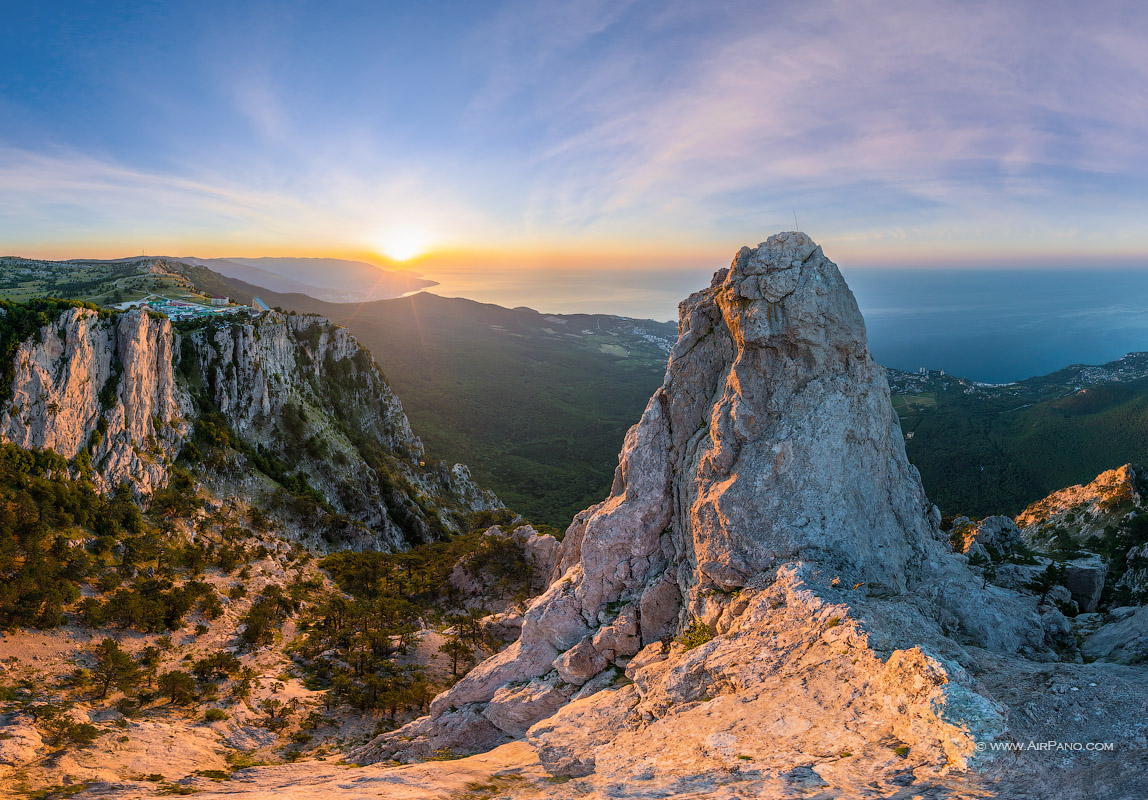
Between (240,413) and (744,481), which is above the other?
(744,481)

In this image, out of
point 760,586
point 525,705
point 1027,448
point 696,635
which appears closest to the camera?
point 760,586

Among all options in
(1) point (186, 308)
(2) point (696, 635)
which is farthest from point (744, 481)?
(1) point (186, 308)

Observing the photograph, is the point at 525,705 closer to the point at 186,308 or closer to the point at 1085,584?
the point at 1085,584

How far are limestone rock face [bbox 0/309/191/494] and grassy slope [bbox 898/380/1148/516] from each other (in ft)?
404

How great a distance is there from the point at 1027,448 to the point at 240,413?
497ft

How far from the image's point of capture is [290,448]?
78.5 m

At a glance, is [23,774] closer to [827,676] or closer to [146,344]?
[827,676]

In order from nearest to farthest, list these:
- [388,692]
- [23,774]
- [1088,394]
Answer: [23,774]
[388,692]
[1088,394]

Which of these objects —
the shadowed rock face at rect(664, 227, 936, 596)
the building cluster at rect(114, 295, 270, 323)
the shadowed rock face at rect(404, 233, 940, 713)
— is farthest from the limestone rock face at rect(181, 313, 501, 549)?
the shadowed rock face at rect(664, 227, 936, 596)

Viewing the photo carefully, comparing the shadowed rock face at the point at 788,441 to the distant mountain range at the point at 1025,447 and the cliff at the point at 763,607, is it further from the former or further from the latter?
the distant mountain range at the point at 1025,447

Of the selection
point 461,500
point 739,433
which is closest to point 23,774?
point 739,433

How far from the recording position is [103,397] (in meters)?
54.8

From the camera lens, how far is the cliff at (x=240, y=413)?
51281mm

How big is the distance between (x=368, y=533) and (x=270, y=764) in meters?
47.6
